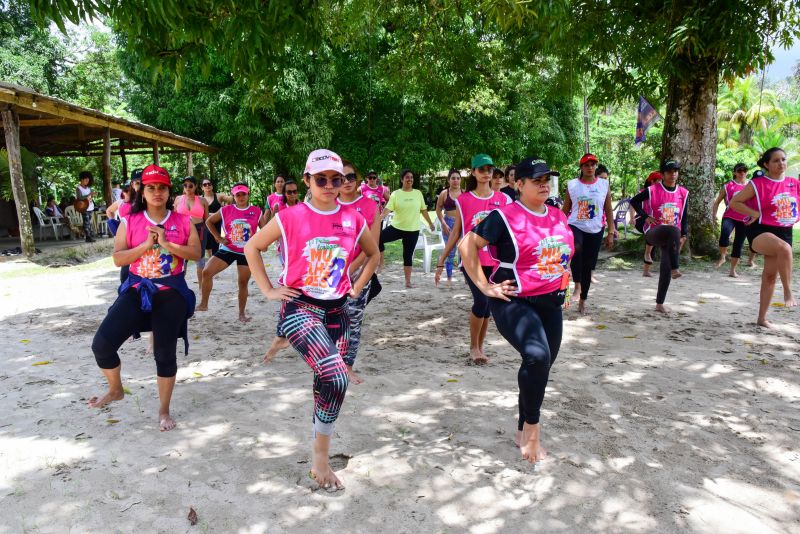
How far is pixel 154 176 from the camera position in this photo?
3.96 meters

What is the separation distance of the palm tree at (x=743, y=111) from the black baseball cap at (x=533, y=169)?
4084 cm

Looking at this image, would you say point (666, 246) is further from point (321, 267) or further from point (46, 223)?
point (46, 223)

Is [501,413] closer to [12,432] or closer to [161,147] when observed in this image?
[12,432]

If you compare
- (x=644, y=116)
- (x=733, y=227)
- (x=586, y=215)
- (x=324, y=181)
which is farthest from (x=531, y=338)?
(x=644, y=116)

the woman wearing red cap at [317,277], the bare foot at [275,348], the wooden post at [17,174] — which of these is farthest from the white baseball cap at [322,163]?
the wooden post at [17,174]

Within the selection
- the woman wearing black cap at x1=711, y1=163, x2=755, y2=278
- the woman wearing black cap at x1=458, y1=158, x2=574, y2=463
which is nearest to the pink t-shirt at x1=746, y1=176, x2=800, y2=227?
the woman wearing black cap at x1=711, y1=163, x2=755, y2=278

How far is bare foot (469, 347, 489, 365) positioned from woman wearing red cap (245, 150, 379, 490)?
240 cm

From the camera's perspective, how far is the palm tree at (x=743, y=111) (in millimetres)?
38688

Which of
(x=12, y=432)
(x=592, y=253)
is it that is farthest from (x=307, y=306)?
(x=592, y=253)

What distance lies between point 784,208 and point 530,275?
4339mm

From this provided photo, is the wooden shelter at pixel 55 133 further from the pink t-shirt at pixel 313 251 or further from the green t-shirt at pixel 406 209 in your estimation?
the pink t-shirt at pixel 313 251

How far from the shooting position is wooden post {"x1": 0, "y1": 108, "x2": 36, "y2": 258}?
1234 cm

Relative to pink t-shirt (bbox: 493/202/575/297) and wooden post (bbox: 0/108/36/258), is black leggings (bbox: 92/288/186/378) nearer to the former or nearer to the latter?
pink t-shirt (bbox: 493/202/575/297)

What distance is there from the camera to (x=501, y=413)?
→ 4.28 m
